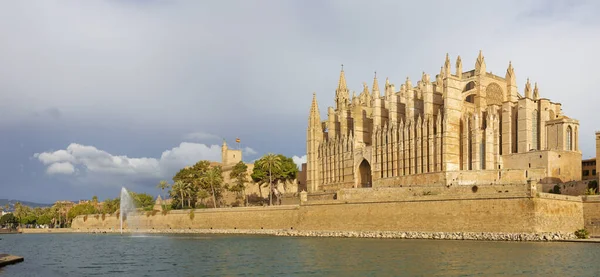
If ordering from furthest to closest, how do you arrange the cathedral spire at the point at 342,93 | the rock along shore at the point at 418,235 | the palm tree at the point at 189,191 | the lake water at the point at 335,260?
the cathedral spire at the point at 342,93
the palm tree at the point at 189,191
the rock along shore at the point at 418,235
the lake water at the point at 335,260

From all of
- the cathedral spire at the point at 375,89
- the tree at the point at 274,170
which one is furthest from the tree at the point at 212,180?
the cathedral spire at the point at 375,89

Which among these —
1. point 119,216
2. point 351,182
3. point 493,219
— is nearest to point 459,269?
point 493,219

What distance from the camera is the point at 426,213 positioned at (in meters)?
44.5

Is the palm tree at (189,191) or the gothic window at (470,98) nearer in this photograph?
the gothic window at (470,98)

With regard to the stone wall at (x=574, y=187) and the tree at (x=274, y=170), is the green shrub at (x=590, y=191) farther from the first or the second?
the tree at (x=274, y=170)

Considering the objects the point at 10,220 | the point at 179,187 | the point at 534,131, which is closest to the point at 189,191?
the point at 179,187

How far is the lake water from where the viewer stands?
2629 cm

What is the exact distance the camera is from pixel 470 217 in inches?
1662

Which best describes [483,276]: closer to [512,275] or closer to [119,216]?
[512,275]

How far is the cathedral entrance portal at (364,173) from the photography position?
64.5 m

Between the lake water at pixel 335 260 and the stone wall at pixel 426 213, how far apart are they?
2.81 metres

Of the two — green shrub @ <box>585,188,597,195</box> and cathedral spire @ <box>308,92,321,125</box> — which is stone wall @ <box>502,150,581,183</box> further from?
cathedral spire @ <box>308,92,321,125</box>

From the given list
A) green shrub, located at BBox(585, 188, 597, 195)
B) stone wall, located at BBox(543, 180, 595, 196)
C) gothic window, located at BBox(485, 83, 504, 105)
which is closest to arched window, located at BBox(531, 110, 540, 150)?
gothic window, located at BBox(485, 83, 504, 105)

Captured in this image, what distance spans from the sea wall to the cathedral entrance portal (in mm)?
→ 11060
